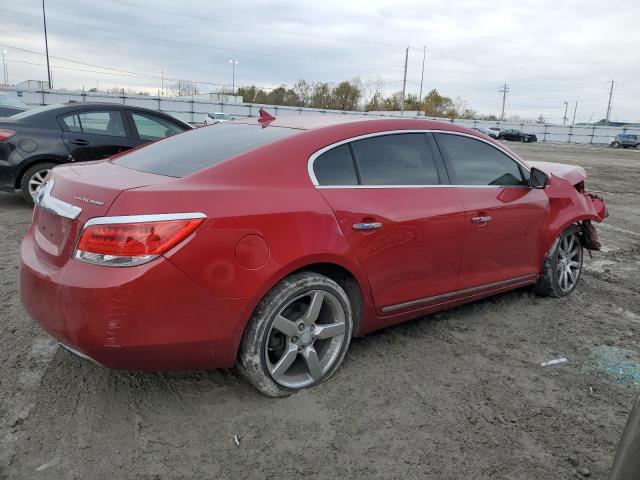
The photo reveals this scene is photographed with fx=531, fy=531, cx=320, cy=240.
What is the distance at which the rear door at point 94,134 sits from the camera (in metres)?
7.02

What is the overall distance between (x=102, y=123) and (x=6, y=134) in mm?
1165

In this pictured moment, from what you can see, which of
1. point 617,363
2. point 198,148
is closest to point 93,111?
point 198,148

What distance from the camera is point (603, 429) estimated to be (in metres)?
2.79

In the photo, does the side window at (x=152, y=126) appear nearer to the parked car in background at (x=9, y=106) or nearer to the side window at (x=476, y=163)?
the side window at (x=476, y=163)

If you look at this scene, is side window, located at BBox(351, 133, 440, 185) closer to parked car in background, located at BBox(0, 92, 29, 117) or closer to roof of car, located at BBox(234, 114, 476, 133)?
roof of car, located at BBox(234, 114, 476, 133)

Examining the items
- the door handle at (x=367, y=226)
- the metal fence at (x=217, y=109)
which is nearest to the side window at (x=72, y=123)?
the door handle at (x=367, y=226)

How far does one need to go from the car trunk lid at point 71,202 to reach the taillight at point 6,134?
4434 mm

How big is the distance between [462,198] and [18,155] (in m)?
5.72

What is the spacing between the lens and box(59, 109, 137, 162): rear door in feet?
23.0

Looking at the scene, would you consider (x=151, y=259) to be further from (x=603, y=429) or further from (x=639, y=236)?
(x=639, y=236)

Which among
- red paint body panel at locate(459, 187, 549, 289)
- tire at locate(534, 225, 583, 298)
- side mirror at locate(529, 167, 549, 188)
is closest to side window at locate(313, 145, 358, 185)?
red paint body panel at locate(459, 187, 549, 289)

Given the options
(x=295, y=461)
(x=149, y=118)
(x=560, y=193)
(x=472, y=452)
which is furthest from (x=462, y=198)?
(x=149, y=118)

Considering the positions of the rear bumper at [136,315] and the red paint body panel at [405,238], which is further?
the red paint body panel at [405,238]

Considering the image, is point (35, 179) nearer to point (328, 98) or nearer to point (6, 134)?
point (6, 134)
